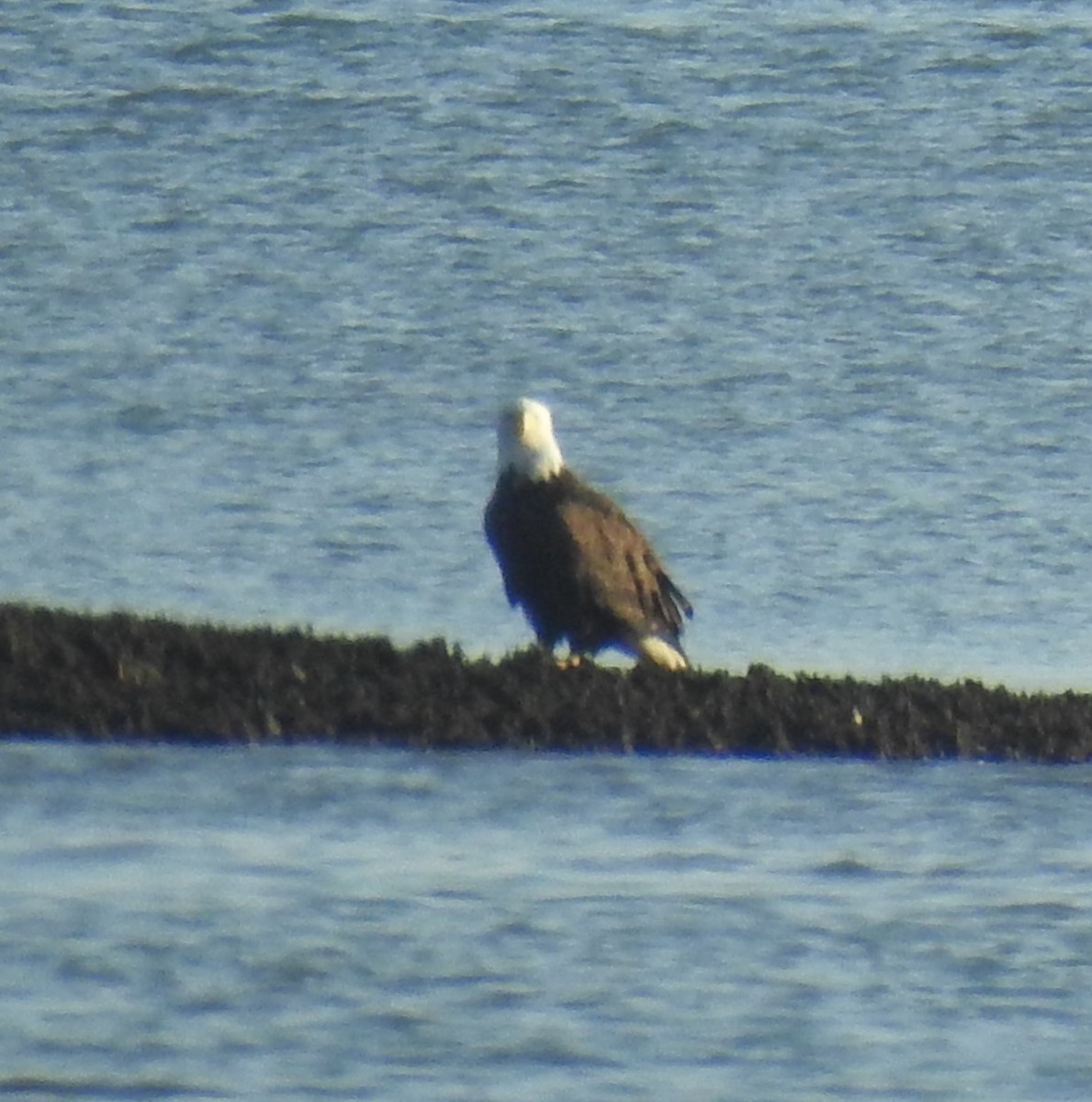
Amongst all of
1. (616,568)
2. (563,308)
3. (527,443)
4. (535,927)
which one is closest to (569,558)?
(616,568)

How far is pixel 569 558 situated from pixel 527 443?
1.48 feet

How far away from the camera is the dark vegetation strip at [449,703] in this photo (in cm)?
1032

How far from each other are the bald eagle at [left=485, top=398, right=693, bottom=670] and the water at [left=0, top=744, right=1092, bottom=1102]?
200cm

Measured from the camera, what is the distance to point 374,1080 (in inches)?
297

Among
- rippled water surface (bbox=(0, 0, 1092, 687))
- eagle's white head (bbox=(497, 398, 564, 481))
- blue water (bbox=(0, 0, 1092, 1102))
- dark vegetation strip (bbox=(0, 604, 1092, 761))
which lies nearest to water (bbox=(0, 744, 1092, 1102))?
blue water (bbox=(0, 0, 1092, 1102))

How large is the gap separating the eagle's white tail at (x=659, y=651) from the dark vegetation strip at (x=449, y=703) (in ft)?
4.27

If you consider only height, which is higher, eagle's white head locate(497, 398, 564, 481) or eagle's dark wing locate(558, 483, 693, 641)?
eagle's white head locate(497, 398, 564, 481)

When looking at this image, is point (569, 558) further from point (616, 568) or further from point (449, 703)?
point (449, 703)

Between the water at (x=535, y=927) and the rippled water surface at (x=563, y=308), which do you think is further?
the rippled water surface at (x=563, y=308)

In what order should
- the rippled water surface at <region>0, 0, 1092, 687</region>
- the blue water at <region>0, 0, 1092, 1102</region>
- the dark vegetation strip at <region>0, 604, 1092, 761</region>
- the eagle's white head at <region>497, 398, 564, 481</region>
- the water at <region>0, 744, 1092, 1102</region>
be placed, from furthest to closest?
the rippled water surface at <region>0, 0, 1092, 687</region> < the eagle's white head at <region>497, 398, 564, 481</region> < the dark vegetation strip at <region>0, 604, 1092, 761</region> < the blue water at <region>0, 0, 1092, 1102</region> < the water at <region>0, 744, 1092, 1102</region>

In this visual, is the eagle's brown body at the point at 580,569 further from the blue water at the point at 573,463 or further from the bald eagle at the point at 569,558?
the blue water at the point at 573,463

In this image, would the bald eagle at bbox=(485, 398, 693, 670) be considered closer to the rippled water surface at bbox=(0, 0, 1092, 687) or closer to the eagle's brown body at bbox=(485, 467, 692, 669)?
the eagle's brown body at bbox=(485, 467, 692, 669)

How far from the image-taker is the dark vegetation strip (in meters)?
10.3

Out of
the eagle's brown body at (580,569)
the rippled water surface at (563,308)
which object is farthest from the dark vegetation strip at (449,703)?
the rippled water surface at (563,308)
